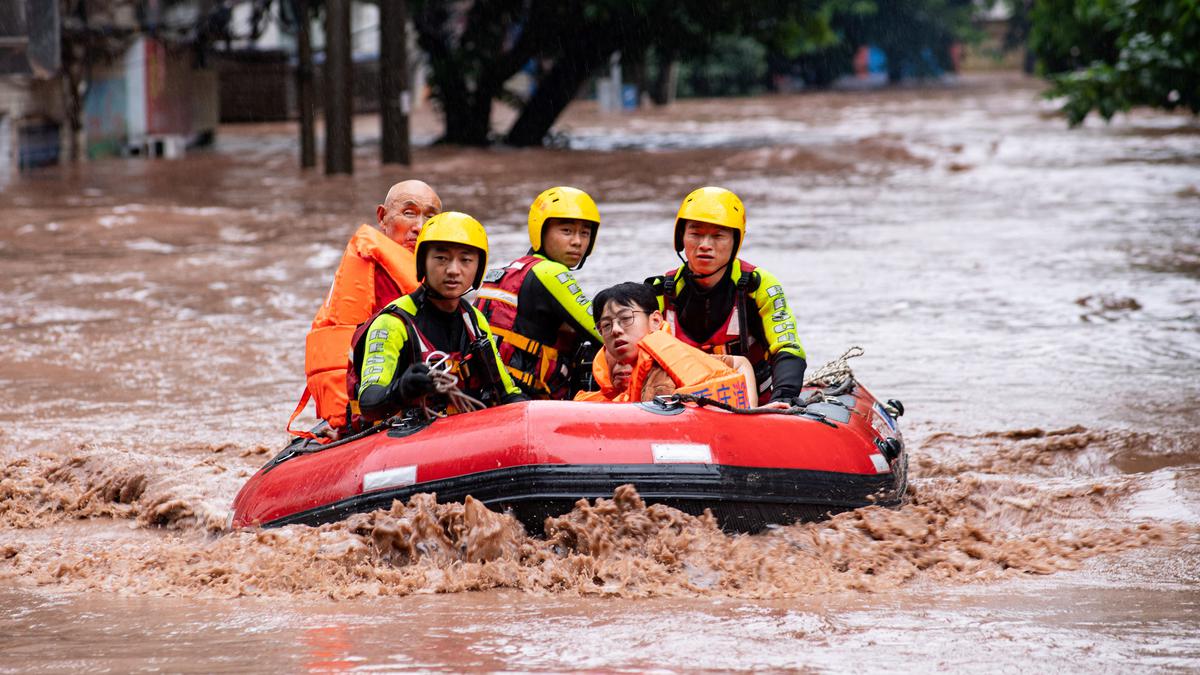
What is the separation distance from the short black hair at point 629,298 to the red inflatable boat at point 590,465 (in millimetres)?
628

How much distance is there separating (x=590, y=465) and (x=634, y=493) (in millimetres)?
192

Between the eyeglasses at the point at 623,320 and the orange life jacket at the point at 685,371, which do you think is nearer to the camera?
the orange life jacket at the point at 685,371

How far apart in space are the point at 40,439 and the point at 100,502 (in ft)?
5.02

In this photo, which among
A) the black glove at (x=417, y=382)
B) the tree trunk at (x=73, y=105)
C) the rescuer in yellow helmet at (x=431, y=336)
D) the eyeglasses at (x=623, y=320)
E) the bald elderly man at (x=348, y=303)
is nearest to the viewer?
the black glove at (x=417, y=382)

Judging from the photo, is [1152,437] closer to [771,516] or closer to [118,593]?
[771,516]

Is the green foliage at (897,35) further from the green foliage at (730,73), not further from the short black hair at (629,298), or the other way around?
the short black hair at (629,298)

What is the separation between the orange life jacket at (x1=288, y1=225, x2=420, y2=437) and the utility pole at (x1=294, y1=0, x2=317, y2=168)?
18.2 meters

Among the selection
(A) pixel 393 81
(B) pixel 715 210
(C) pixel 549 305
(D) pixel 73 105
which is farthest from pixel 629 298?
(D) pixel 73 105

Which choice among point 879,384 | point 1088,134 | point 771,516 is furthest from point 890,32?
point 771,516

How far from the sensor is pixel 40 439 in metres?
8.59

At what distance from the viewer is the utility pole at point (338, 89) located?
857 inches

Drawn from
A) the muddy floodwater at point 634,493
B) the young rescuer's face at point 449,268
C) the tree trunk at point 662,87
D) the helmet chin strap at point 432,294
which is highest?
the tree trunk at point 662,87

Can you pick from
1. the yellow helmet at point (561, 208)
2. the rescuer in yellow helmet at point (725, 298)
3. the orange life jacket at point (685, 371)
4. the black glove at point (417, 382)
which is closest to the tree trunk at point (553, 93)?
the yellow helmet at point (561, 208)

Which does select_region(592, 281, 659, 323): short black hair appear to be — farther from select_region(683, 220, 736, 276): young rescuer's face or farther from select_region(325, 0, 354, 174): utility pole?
select_region(325, 0, 354, 174): utility pole
